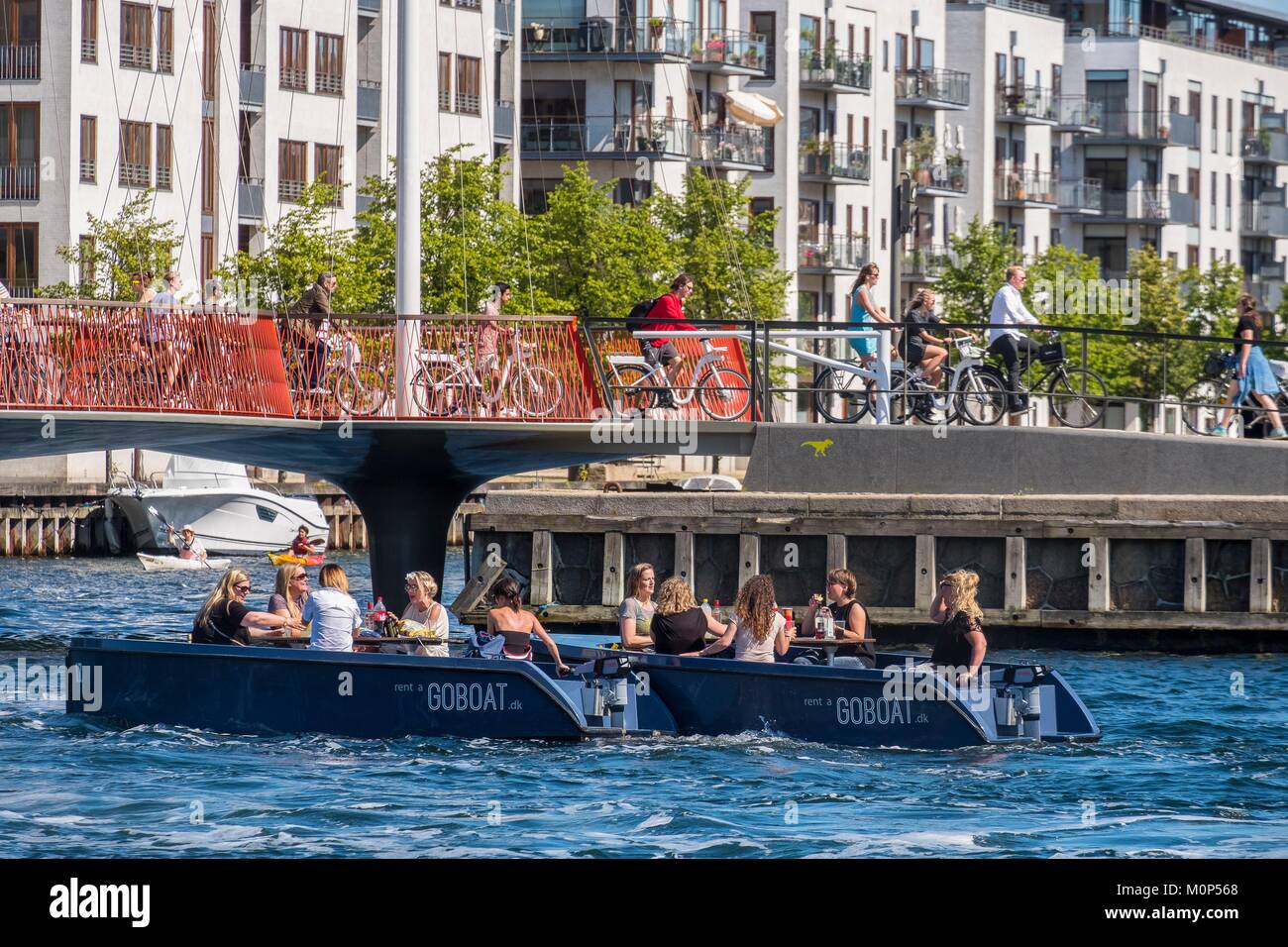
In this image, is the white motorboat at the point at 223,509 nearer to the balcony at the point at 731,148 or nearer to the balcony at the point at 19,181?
the balcony at the point at 19,181

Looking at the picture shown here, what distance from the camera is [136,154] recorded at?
6719 centimetres

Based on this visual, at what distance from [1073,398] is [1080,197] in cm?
8087

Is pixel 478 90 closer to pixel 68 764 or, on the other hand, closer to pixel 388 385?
pixel 388 385

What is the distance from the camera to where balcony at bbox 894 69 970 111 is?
98000mm

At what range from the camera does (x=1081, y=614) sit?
3150 cm

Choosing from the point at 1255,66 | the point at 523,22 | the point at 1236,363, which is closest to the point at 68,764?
the point at 1236,363

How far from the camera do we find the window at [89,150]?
6669 centimetres

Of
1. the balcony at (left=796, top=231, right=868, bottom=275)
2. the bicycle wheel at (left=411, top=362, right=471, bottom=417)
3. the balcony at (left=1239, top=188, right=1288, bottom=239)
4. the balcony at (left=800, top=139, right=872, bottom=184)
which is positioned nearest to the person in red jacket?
the bicycle wheel at (left=411, top=362, right=471, bottom=417)

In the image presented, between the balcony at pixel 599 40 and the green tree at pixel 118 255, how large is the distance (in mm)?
21875

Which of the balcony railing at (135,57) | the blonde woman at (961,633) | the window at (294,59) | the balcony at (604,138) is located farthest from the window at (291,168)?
the blonde woman at (961,633)

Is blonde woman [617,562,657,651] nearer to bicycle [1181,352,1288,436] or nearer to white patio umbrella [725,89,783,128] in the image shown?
bicycle [1181,352,1288,436]

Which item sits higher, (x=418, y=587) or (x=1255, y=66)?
(x=1255, y=66)
